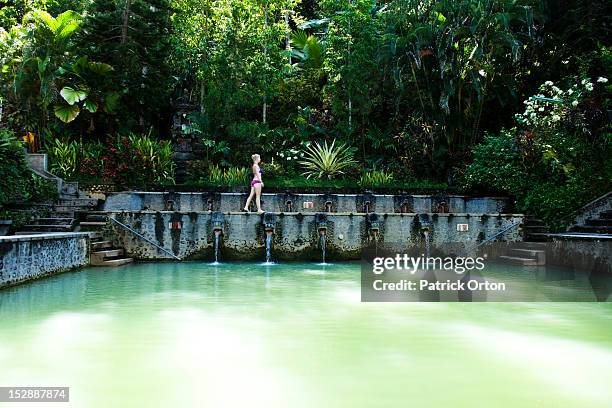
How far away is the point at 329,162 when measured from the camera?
56.5 feet

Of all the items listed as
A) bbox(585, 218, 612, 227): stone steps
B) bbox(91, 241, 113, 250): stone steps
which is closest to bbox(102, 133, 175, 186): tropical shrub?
bbox(91, 241, 113, 250): stone steps

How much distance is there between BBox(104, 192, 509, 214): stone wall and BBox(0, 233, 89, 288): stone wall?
302 cm

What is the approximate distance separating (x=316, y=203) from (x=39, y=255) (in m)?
7.14

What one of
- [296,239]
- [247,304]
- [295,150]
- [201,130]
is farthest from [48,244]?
[295,150]

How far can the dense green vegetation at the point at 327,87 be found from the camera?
53.1 ft

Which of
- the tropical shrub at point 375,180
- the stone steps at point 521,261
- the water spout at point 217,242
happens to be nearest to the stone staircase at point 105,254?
the water spout at point 217,242

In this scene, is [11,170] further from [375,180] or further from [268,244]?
[375,180]

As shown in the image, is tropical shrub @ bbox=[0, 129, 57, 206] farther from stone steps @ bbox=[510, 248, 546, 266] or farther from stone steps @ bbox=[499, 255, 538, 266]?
stone steps @ bbox=[510, 248, 546, 266]

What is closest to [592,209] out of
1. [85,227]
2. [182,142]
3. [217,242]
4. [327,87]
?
[217,242]

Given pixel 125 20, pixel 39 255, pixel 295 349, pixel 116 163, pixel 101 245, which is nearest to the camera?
pixel 295 349

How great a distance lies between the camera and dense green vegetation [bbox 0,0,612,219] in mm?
16172

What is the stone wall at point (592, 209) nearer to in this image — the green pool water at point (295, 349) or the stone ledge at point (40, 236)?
the green pool water at point (295, 349)

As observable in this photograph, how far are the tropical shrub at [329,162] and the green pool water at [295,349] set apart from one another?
9.37m

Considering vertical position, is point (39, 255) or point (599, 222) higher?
point (599, 222)
